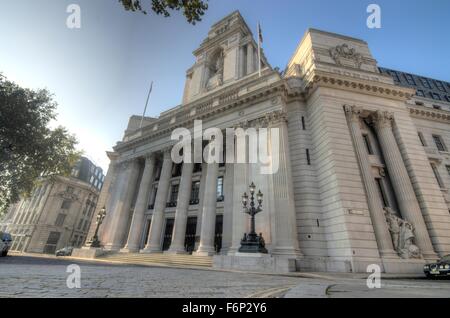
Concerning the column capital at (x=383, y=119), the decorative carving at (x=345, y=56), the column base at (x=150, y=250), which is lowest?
the column base at (x=150, y=250)

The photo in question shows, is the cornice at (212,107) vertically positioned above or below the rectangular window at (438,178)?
above

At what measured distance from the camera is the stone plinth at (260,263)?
1187 cm

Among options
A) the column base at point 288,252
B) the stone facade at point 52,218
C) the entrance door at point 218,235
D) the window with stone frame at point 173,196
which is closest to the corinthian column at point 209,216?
the entrance door at point 218,235

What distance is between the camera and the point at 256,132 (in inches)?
754

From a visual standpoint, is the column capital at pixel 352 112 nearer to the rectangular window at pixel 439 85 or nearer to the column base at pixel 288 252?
the column base at pixel 288 252

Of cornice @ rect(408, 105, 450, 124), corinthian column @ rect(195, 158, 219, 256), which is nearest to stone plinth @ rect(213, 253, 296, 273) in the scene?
corinthian column @ rect(195, 158, 219, 256)

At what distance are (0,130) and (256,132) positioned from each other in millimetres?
23336

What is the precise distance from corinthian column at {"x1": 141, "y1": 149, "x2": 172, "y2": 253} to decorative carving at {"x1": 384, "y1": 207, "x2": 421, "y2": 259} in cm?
1917

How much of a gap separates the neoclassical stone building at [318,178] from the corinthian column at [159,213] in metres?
0.10

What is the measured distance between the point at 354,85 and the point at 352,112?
9.73 feet

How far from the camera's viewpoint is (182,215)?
20578 millimetres

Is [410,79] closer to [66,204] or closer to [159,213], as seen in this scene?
[159,213]

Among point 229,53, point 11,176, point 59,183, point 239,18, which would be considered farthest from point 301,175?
point 59,183

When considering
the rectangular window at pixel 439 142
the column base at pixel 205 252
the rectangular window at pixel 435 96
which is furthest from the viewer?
the rectangular window at pixel 435 96
